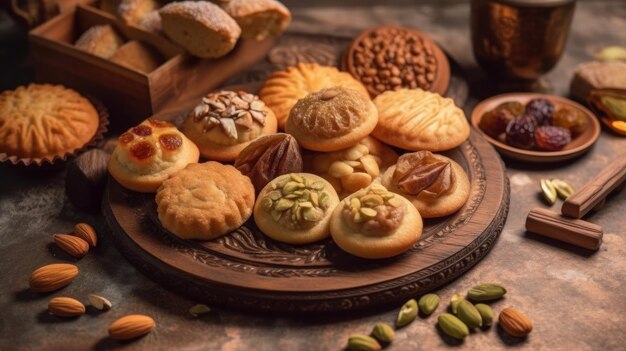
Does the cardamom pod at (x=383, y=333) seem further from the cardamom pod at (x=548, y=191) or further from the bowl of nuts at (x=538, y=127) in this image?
the bowl of nuts at (x=538, y=127)

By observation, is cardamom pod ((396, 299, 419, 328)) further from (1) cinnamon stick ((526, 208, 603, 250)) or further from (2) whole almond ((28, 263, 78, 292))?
(2) whole almond ((28, 263, 78, 292))

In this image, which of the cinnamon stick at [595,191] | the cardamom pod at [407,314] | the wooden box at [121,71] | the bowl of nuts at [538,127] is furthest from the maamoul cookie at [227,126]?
the cinnamon stick at [595,191]

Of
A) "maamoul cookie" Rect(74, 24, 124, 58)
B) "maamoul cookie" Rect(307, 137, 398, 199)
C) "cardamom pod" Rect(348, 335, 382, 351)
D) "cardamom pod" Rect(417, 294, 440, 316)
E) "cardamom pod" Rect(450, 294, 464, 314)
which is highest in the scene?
"maamoul cookie" Rect(74, 24, 124, 58)

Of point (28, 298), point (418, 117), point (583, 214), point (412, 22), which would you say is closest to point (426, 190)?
point (418, 117)

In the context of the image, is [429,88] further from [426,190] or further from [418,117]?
[426,190]

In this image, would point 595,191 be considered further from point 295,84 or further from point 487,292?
point 295,84

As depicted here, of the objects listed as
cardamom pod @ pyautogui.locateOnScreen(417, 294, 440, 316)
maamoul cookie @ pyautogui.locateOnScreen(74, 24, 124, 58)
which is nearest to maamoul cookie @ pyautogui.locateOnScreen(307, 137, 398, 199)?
cardamom pod @ pyautogui.locateOnScreen(417, 294, 440, 316)
